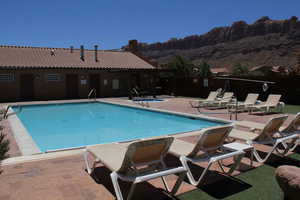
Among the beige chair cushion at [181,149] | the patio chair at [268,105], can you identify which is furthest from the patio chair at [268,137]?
the patio chair at [268,105]

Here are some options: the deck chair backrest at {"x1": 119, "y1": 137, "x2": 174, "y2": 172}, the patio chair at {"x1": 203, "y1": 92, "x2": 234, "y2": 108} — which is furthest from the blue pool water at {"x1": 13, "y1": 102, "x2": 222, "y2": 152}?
the deck chair backrest at {"x1": 119, "y1": 137, "x2": 174, "y2": 172}

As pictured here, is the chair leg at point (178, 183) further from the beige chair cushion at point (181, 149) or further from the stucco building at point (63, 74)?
the stucco building at point (63, 74)

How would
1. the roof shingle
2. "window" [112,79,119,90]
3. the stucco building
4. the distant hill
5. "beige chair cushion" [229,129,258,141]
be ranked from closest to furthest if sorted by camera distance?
"beige chair cushion" [229,129,258,141], the stucco building, the roof shingle, "window" [112,79,119,90], the distant hill

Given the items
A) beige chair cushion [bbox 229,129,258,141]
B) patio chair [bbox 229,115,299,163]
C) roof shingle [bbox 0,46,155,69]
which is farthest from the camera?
roof shingle [bbox 0,46,155,69]

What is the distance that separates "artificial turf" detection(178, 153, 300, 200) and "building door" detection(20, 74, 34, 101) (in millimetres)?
20426

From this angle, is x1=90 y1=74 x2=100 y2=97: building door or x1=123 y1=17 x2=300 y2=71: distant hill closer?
x1=90 y1=74 x2=100 y2=97: building door

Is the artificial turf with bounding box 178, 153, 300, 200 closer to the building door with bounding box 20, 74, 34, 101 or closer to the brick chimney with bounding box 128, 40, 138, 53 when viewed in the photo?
the building door with bounding box 20, 74, 34, 101

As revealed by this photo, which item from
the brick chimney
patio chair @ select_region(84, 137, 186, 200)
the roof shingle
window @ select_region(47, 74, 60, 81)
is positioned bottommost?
patio chair @ select_region(84, 137, 186, 200)

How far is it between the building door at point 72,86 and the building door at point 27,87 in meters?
2.86

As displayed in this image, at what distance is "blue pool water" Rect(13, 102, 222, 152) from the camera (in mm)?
9492

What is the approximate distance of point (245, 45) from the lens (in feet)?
229

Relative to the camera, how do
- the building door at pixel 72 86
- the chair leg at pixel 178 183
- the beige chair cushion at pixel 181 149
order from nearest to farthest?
1. the chair leg at pixel 178 183
2. the beige chair cushion at pixel 181 149
3. the building door at pixel 72 86

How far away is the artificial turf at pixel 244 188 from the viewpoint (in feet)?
11.6

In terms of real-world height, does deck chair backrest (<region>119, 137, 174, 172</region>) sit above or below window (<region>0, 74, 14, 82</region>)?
below
